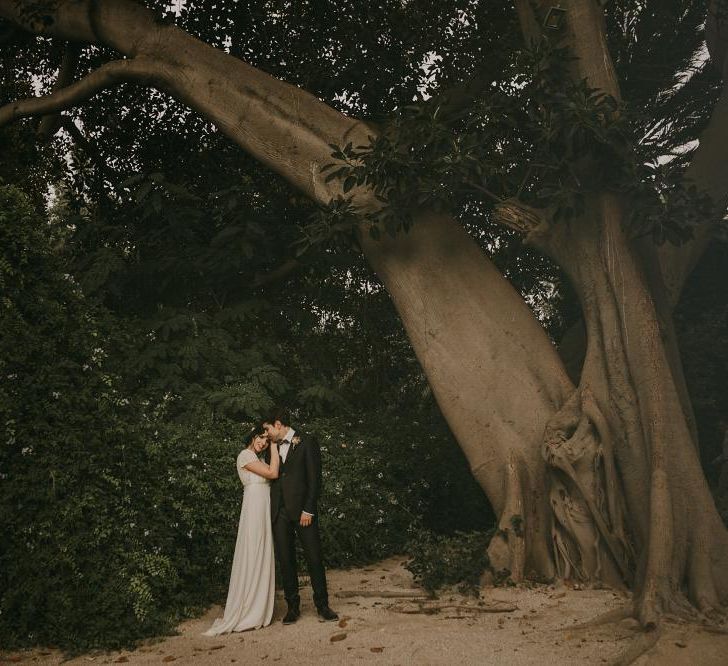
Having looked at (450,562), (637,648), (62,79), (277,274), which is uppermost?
(62,79)

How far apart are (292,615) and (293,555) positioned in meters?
0.48

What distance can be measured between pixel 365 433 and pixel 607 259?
431 centimetres

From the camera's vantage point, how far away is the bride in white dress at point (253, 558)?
7.19m

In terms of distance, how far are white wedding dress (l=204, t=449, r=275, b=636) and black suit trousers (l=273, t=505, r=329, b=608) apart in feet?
0.34

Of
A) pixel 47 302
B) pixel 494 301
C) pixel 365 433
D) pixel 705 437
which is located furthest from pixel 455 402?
pixel 705 437

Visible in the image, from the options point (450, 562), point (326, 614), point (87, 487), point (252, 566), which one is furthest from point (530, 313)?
point (87, 487)

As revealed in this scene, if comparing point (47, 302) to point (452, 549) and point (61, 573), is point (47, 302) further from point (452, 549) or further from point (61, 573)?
point (452, 549)

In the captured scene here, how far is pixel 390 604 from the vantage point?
7746mm

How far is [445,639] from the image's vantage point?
256 inches

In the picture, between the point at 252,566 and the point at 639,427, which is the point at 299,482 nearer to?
the point at 252,566

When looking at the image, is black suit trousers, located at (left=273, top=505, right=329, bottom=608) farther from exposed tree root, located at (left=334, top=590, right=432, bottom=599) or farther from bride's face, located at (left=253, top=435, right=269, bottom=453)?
exposed tree root, located at (left=334, top=590, right=432, bottom=599)

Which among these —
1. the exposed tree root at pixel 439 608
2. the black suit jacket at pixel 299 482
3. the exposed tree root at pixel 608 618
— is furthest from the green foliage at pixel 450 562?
the black suit jacket at pixel 299 482

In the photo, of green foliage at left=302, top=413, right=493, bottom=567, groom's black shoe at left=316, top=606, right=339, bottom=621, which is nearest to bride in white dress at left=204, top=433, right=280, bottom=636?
groom's black shoe at left=316, top=606, right=339, bottom=621

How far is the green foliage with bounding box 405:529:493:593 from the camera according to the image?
8.29 meters
